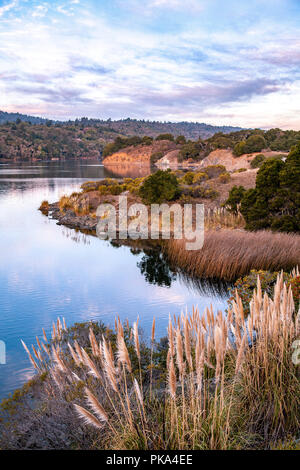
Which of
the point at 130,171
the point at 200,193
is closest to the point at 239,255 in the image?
the point at 200,193

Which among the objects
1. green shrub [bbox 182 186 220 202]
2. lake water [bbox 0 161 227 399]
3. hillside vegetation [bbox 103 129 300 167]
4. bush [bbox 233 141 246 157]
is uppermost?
hillside vegetation [bbox 103 129 300 167]

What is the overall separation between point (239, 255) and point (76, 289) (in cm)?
505

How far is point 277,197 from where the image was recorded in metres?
14.7

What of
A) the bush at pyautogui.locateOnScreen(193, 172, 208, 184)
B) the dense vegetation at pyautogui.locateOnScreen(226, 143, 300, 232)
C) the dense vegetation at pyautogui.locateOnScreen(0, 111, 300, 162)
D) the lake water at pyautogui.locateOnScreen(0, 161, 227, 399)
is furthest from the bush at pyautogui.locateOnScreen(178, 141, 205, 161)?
the dense vegetation at pyautogui.locateOnScreen(226, 143, 300, 232)

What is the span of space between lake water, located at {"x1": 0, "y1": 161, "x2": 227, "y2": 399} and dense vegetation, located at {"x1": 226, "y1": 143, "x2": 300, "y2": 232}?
14.2ft

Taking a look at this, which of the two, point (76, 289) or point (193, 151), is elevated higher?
point (193, 151)

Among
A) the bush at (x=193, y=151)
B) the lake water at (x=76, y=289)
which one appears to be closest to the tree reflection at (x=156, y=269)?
the lake water at (x=76, y=289)

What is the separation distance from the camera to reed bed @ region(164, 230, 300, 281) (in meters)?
11.7

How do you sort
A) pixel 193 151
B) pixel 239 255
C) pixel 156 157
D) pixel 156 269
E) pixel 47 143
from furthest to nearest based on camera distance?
1. pixel 47 143
2. pixel 156 157
3. pixel 193 151
4. pixel 156 269
5. pixel 239 255

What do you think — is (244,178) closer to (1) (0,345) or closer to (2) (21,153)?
(1) (0,345)

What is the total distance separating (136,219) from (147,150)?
87.9 metres

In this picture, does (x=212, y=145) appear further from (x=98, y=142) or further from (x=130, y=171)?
(x=98, y=142)

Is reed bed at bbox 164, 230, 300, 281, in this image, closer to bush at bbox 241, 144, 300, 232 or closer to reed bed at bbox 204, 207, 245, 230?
bush at bbox 241, 144, 300, 232
